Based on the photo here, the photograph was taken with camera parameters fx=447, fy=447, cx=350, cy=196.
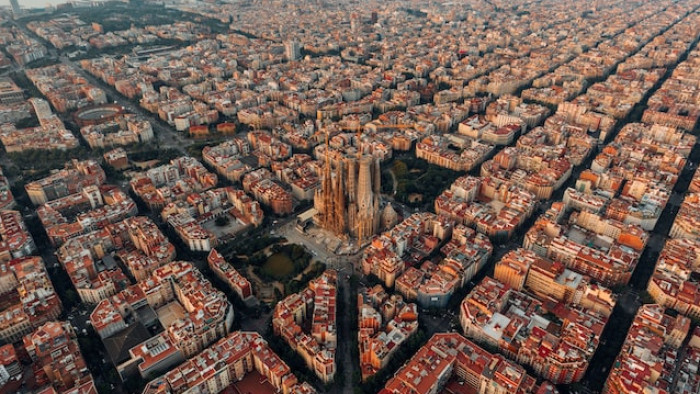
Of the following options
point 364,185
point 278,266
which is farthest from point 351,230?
point 278,266

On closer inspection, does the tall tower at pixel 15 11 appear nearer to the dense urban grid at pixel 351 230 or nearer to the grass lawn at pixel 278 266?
the dense urban grid at pixel 351 230

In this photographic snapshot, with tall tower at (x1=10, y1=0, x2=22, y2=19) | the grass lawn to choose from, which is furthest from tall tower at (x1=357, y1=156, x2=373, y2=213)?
tall tower at (x1=10, y1=0, x2=22, y2=19)

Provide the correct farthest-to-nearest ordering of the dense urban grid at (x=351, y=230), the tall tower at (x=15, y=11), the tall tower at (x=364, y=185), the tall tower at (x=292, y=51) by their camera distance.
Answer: the tall tower at (x=15, y=11), the tall tower at (x=292, y=51), the tall tower at (x=364, y=185), the dense urban grid at (x=351, y=230)

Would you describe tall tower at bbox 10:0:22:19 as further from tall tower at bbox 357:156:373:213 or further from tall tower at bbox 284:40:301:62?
tall tower at bbox 357:156:373:213

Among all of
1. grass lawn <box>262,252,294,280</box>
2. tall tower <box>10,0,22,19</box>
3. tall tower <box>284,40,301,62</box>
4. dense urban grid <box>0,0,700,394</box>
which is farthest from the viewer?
tall tower <box>10,0,22,19</box>

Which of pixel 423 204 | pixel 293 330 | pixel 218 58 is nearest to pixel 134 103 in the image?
pixel 218 58

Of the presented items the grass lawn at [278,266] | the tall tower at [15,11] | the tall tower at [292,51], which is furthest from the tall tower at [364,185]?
the tall tower at [15,11]

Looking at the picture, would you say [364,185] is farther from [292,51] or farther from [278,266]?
[292,51]
